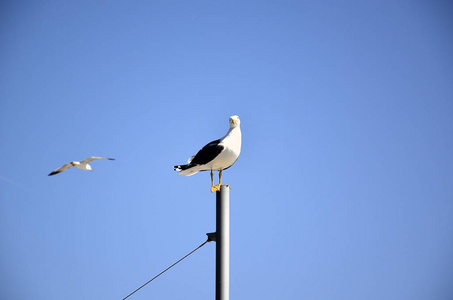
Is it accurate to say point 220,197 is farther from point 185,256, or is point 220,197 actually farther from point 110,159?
point 110,159

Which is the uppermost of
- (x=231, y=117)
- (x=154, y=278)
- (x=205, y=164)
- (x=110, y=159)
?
→ (x=231, y=117)

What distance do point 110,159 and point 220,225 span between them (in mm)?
2309

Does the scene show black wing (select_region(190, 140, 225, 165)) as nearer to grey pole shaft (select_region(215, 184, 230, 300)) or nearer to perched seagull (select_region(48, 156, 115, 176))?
grey pole shaft (select_region(215, 184, 230, 300))

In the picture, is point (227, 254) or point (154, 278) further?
point (154, 278)

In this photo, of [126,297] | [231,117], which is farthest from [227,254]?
[231,117]

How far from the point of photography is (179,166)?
1188cm

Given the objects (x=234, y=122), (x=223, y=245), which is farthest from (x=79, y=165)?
(x=234, y=122)

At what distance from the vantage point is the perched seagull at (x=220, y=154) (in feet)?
36.3

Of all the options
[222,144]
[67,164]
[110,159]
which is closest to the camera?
[110,159]

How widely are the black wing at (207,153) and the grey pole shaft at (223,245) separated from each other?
7.34 ft

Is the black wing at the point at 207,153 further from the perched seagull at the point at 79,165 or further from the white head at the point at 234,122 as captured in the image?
the perched seagull at the point at 79,165

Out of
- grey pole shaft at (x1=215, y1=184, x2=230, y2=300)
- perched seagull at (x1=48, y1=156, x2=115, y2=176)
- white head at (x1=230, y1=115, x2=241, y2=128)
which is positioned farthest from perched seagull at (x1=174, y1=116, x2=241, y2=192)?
perched seagull at (x1=48, y1=156, x2=115, y2=176)

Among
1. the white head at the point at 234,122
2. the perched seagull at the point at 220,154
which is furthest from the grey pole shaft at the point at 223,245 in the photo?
the white head at the point at 234,122

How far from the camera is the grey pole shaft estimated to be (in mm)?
8570
